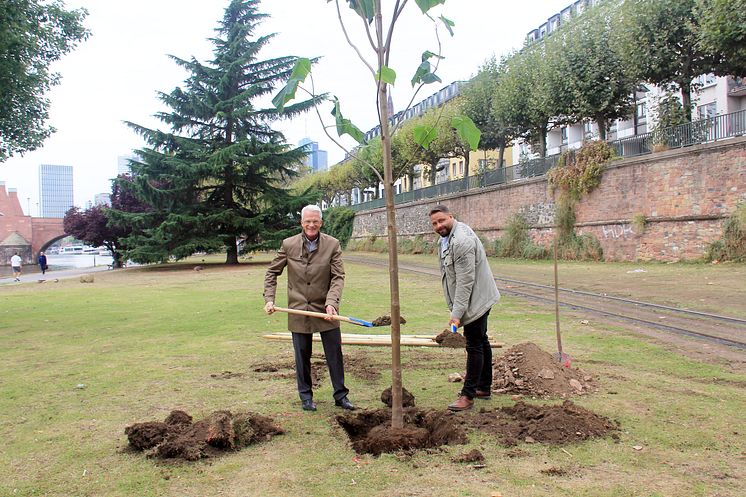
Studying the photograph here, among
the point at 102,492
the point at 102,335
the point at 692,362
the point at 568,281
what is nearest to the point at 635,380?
the point at 692,362

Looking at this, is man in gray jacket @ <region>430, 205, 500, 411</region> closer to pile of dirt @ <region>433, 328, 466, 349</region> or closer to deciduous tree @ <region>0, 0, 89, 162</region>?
pile of dirt @ <region>433, 328, 466, 349</region>

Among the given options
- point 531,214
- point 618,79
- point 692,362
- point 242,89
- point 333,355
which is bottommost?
point 692,362

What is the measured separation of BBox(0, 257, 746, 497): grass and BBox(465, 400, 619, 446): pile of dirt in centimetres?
12

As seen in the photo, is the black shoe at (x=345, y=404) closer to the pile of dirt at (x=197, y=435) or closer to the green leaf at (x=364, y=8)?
the pile of dirt at (x=197, y=435)

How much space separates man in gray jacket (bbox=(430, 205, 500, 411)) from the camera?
201 inches

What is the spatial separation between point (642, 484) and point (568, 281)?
48.0 feet

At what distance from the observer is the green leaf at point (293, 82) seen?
3850mm

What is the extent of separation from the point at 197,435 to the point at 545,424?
8.61ft

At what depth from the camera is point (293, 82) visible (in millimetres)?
3850

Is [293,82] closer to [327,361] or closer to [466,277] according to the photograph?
[466,277]

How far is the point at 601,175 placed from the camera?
83.5 feet

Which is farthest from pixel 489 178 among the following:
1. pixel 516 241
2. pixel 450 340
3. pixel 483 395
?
pixel 483 395

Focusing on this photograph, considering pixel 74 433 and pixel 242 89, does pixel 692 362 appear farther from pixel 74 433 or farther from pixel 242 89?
pixel 242 89

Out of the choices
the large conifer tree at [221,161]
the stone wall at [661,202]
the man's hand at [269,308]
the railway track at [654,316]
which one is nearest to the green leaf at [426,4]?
the man's hand at [269,308]
